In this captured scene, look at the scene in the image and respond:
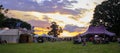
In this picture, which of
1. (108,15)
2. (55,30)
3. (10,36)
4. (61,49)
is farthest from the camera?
(55,30)

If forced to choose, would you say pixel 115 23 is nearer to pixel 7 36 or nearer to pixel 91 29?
pixel 91 29

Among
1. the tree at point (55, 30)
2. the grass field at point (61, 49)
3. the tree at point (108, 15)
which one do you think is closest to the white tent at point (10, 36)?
the grass field at point (61, 49)

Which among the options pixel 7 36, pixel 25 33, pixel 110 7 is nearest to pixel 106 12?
pixel 110 7

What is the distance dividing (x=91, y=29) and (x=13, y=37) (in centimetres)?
1759

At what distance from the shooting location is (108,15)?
95.4 m

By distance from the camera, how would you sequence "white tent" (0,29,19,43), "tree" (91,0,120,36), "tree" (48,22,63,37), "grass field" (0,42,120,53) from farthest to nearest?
1. "tree" (48,22,63,37)
2. "tree" (91,0,120,36)
3. "white tent" (0,29,19,43)
4. "grass field" (0,42,120,53)

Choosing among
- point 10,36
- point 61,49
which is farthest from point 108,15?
point 61,49

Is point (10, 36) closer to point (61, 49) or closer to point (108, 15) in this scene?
point (61, 49)

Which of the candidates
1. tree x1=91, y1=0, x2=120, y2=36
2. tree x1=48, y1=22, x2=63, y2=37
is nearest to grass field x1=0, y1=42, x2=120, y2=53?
tree x1=91, y1=0, x2=120, y2=36

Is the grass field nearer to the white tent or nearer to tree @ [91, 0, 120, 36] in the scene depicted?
the white tent

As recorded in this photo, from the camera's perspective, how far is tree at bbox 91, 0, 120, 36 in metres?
94.4

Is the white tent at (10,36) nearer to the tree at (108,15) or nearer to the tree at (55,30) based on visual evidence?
the tree at (108,15)

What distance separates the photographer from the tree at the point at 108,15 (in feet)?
310

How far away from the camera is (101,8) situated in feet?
314
